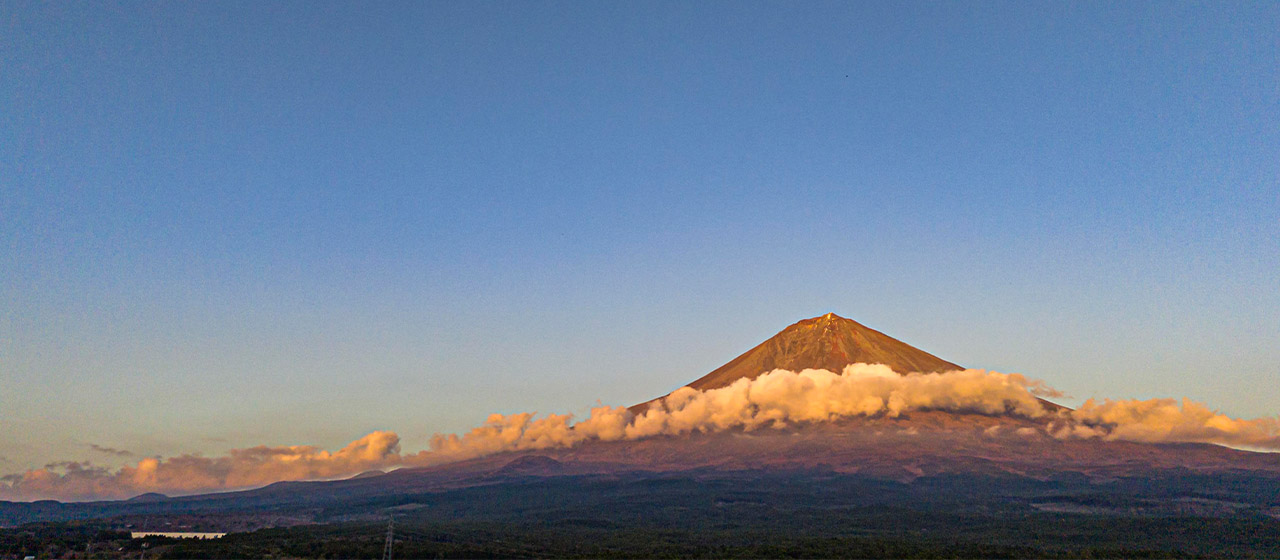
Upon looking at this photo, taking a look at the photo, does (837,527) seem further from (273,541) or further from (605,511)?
(273,541)

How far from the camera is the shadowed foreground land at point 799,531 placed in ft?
339

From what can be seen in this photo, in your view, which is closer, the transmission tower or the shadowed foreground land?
the transmission tower

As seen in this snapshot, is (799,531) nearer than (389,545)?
No

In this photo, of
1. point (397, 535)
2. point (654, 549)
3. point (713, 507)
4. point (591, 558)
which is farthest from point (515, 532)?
point (713, 507)

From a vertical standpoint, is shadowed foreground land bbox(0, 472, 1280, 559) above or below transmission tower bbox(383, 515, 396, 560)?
below

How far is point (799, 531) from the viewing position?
14450 cm

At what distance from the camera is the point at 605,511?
614 feet

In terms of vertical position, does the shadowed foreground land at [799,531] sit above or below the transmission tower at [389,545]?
below

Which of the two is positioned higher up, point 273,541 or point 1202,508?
point 273,541

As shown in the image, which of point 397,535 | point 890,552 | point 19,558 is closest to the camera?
point 19,558

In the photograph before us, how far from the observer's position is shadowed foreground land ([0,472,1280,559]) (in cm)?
10338

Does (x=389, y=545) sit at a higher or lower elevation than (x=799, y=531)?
higher

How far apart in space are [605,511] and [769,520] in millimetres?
38582

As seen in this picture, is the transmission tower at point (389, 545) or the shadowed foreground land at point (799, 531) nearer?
the transmission tower at point (389, 545)
